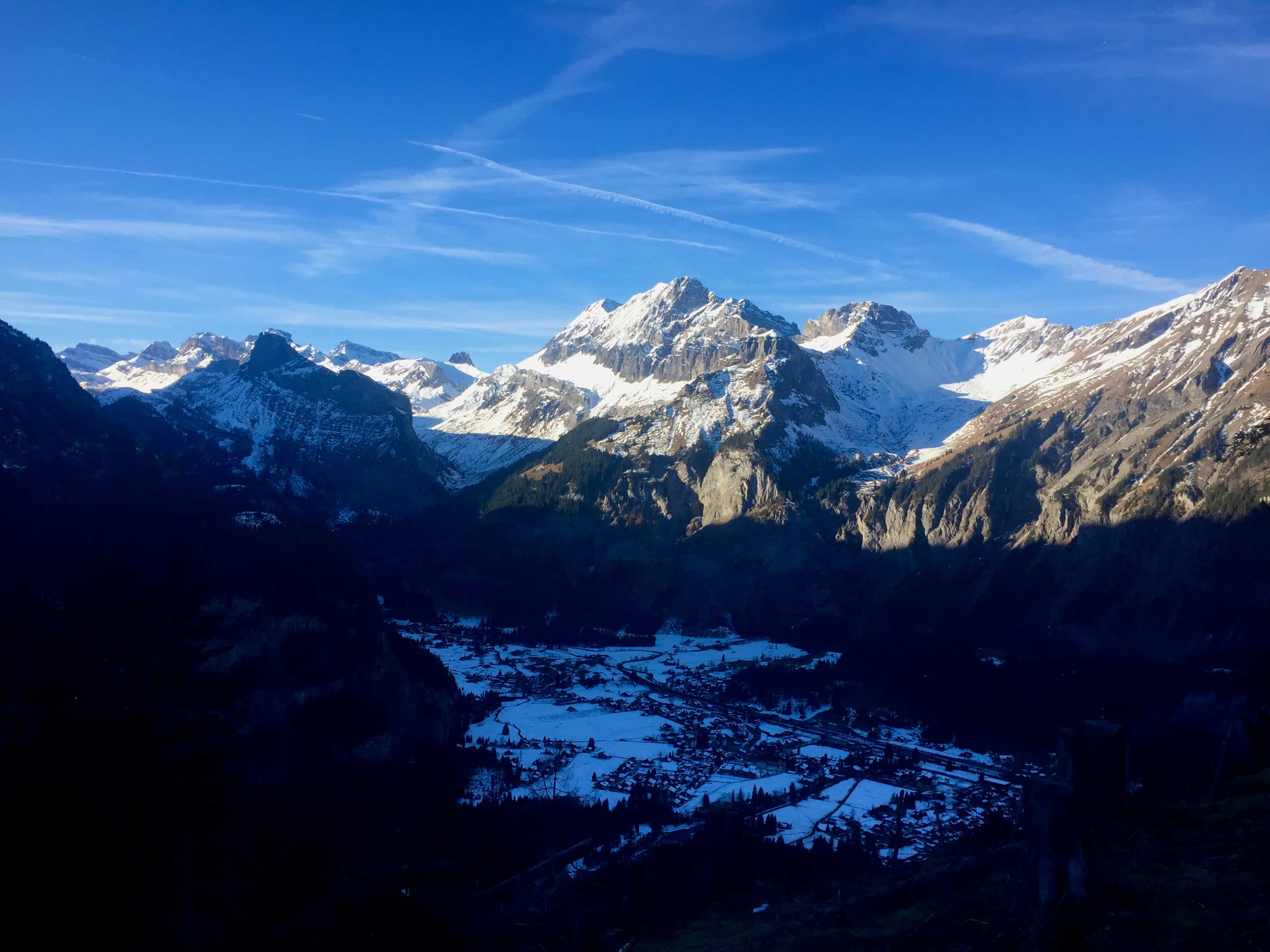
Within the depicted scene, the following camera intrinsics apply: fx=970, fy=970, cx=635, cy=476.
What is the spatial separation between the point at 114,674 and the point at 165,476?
437 ft

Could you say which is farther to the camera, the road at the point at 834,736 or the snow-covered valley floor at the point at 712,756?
the road at the point at 834,736

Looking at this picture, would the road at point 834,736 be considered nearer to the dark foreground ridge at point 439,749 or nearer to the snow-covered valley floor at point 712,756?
the snow-covered valley floor at point 712,756

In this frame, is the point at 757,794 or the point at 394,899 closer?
the point at 394,899

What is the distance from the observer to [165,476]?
15200 centimetres

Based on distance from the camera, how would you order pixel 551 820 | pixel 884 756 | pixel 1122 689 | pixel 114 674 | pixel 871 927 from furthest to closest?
pixel 1122 689 → pixel 884 756 → pixel 551 820 → pixel 871 927 → pixel 114 674

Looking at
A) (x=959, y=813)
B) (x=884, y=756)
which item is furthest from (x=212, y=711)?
(x=884, y=756)

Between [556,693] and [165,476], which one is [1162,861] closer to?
[556,693]

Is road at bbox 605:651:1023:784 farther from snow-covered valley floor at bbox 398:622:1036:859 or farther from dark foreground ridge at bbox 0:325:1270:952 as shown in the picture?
dark foreground ridge at bbox 0:325:1270:952

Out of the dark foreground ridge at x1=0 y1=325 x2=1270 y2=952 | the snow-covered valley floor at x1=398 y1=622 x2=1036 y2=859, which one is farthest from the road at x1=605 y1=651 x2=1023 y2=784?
the dark foreground ridge at x1=0 y1=325 x2=1270 y2=952

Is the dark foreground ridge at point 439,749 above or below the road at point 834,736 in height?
above

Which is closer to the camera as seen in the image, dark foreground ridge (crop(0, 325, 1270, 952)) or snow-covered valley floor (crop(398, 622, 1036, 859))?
dark foreground ridge (crop(0, 325, 1270, 952))

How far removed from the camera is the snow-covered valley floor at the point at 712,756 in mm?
81812

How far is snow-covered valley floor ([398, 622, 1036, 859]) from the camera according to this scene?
81812 mm

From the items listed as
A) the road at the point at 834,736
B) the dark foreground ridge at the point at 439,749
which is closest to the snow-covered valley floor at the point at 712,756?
the road at the point at 834,736
